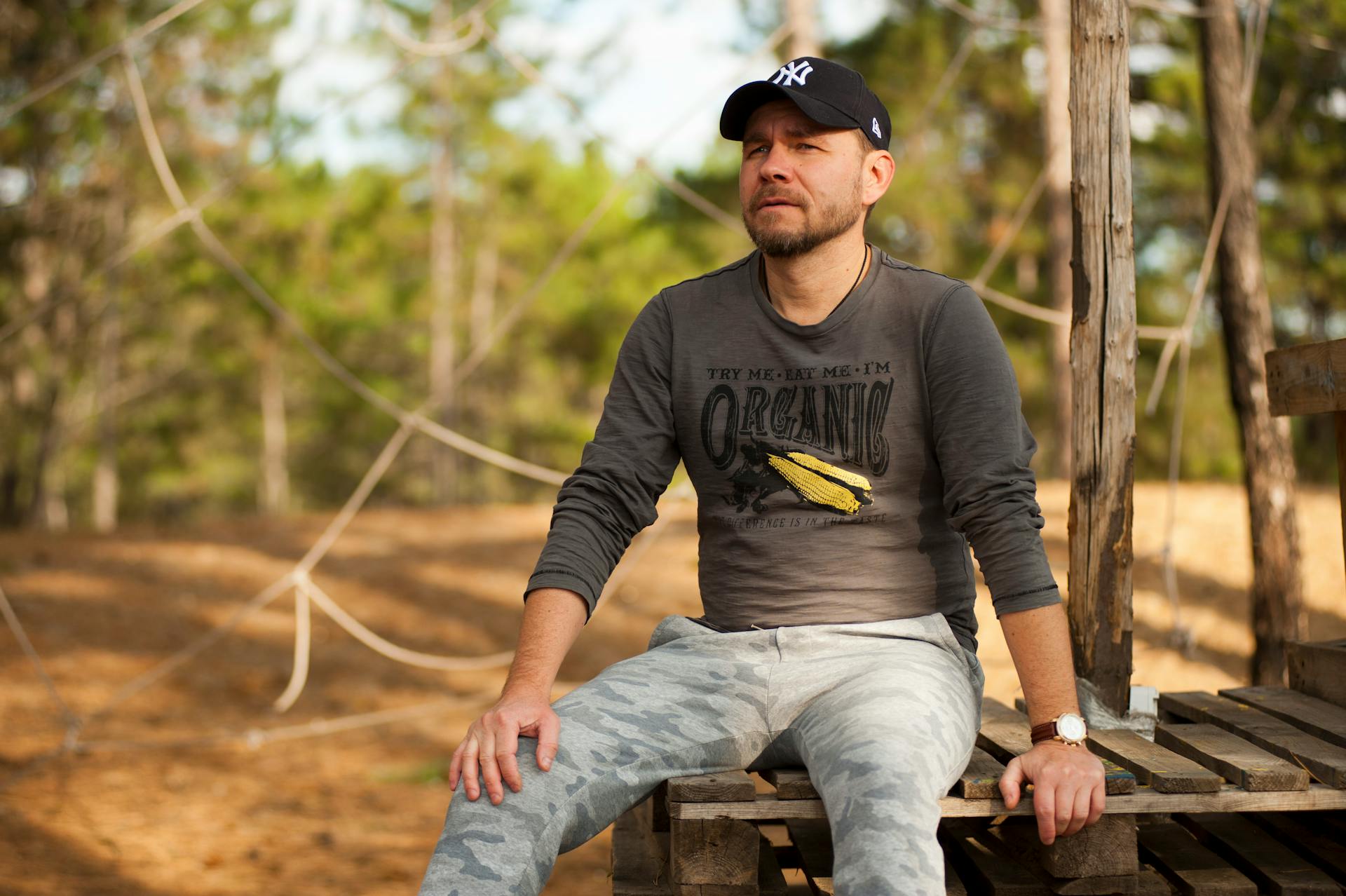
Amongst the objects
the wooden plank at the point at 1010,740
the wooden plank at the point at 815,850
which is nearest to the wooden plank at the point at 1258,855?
the wooden plank at the point at 1010,740

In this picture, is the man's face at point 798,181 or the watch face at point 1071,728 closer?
the watch face at point 1071,728

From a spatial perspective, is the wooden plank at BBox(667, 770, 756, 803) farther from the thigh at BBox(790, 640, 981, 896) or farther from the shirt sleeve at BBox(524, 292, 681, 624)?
the shirt sleeve at BBox(524, 292, 681, 624)

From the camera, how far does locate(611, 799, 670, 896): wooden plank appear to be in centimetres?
202

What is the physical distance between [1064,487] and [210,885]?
6.22m

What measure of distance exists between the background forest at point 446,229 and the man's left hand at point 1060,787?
7.91 m

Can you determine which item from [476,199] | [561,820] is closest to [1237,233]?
[561,820]

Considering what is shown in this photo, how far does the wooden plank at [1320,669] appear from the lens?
239cm

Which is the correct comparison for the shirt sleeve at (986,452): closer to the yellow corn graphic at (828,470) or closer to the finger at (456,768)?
the yellow corn graphic at (828,470)

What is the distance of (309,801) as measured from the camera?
13.2ft

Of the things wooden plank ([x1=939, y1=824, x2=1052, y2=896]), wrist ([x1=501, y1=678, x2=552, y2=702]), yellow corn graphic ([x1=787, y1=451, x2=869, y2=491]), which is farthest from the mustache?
wooden plank ([x1=939, y1=824, x2=1052, y2=896])

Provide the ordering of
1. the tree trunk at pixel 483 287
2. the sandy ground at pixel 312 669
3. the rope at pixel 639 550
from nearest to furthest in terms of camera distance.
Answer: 1. the sandy ground at pixel 312 669
2. the rope at pixel 639 550
3. the tree trunk at pixel 483 287

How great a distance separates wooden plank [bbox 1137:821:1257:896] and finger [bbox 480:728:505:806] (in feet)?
3.62

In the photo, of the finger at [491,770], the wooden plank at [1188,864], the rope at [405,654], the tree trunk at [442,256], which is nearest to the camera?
the finger at [491,770]

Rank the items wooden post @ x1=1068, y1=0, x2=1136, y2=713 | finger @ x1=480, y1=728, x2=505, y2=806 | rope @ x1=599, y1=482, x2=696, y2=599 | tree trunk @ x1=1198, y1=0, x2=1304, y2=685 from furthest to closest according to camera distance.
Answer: rope @ x1=599, y1=482, x2=696, y2=599 < tree trunk @ x1=1198, y1=0, x2=1304, y2=685 < wooden post @ x1=1068, y1=0, x2=1136, y2=713 < finger @ x1=480, y1=728, x2=505, y2=806
